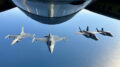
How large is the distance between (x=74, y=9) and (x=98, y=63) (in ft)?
377

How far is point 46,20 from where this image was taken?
6.50 m

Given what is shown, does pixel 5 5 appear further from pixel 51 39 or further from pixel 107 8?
pixel 51 39

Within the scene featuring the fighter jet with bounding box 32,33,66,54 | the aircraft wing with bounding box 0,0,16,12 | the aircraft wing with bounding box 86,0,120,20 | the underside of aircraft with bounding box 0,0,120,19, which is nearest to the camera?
the aircraft wing with bounding box 0,0,16,12

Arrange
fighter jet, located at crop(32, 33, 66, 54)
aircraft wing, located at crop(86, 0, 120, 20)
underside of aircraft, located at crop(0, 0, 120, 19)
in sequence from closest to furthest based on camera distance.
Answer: underside of aircraft, located at crop(0, 0, 120, 19), aircraft wing, located at crop(86, 0, 120, 20), fighter jet, located at crop(32, 33, 66, 54)

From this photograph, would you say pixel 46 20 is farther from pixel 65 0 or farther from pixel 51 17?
pixel 65 0

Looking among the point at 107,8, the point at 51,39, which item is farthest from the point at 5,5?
the point at 51,39

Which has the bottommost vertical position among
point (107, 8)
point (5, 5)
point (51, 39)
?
point (51, 39)

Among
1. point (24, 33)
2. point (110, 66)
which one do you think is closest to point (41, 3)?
point (24, 33)

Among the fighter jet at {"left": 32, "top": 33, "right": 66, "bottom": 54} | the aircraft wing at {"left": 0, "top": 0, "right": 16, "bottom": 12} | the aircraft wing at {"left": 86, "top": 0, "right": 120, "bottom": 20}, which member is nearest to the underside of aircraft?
the aircraft wing at {"left": 86, "top": 0, "right": 120, "bottom": 20}

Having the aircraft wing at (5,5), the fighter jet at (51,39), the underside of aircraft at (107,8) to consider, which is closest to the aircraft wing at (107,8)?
the underside of aircraft at (107,8)

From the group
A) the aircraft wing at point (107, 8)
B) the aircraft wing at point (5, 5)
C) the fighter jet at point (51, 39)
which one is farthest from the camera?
the fighter jet at point (51, 39)

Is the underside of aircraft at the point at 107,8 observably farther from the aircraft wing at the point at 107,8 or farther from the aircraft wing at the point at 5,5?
the aircraft wing at the point at 5,5

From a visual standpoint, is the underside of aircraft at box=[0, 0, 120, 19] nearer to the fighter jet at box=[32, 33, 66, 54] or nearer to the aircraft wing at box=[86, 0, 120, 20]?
the aircraft wing at box=[86, 0, 120, 20]

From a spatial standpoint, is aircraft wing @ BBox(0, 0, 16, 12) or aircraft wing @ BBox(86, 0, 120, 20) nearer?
aircraft wing @ BBox(0, 0, 16, 12)
